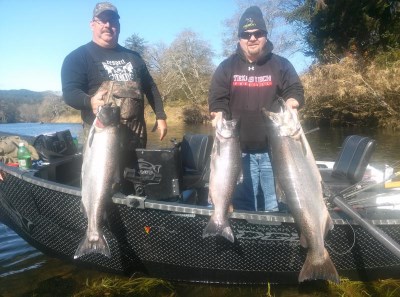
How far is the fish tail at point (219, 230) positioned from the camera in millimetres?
3357

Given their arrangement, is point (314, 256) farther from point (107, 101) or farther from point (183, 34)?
point (183, 34)

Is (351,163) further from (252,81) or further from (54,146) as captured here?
(54,146)

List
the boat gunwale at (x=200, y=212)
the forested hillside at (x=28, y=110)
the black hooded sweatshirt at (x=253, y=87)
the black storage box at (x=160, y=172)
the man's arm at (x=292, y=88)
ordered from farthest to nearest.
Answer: the forested hillside at (x=28, y=110) → the black storage box at (x=160, y=172) → the black hooded sweatshirt at (x=253, y=87) → the man's arm at (x=292, y=88) → the boat gunwale at (x=200, y=212)

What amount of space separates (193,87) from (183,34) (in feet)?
19.0

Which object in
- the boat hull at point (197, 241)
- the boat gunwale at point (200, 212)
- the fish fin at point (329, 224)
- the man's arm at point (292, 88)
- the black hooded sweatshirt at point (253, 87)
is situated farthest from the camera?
the black hooded sweatshirt at point (253, 87)

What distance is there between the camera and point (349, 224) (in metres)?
3.48

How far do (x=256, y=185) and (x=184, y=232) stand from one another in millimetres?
981

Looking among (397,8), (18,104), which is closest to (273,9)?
(397,8)

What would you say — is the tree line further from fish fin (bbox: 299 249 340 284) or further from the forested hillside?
the forested hillside

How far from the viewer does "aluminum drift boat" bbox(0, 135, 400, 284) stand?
359 centimetres

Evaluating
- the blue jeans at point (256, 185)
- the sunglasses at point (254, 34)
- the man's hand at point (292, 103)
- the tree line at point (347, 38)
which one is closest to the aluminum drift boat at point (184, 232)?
the blue jeans at point (256, 185)

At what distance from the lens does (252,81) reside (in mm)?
3975

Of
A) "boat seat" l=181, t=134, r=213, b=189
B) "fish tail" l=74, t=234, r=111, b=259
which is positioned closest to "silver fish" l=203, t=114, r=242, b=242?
"fish tail" l=74, t=234, r=111, b=259

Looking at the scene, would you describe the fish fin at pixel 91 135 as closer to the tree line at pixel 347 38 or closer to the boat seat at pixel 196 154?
the boat seat at pixel 196 154
